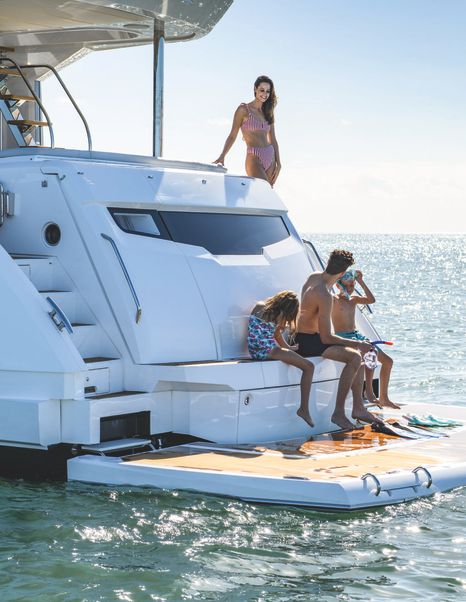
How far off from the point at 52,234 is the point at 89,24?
9.21 ft

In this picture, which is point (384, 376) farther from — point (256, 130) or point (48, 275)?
point (48, 275)

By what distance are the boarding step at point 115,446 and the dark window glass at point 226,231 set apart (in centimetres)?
162

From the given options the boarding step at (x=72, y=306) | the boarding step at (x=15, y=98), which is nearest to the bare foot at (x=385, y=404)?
the boarding step at (x=72, y=306)

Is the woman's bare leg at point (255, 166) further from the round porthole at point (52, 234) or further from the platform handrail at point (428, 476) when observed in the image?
the platform handrail at point (428, 476)

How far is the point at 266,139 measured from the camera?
10.9 metres

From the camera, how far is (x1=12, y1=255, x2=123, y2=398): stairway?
27.0 feet

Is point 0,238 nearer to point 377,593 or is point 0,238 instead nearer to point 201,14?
point 201,14

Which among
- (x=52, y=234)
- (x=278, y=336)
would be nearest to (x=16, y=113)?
(x=52, y=234)

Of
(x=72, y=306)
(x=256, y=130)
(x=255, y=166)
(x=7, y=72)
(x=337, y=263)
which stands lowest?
(x=72, y=306)

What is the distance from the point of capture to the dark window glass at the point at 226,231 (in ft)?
29.8

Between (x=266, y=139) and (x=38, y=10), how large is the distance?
2.31 metres

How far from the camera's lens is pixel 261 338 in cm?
879

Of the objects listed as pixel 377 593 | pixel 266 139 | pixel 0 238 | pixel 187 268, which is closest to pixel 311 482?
pixel 377 593

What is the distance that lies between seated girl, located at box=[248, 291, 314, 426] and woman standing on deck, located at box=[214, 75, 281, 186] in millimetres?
2177
